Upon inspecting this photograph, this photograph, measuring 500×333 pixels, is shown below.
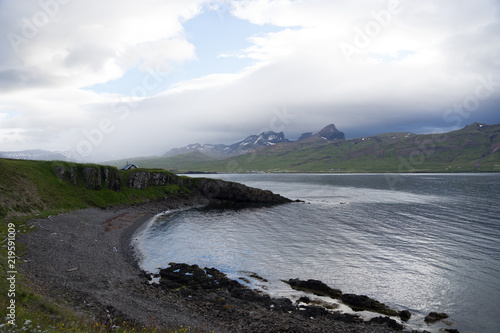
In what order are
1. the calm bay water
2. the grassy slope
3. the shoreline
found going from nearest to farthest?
1. the grassy slope
2. the shoreline
3. the calm bay water

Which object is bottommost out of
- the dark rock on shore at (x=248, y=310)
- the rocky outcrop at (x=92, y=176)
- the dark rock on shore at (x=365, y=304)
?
the dark rock on shore at (x=365, y=304)

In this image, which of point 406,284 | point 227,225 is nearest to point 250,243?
point 227,225

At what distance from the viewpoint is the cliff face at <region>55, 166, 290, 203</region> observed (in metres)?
80.2

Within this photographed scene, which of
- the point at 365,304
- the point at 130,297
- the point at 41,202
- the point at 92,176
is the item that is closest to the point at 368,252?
the point at 365,304

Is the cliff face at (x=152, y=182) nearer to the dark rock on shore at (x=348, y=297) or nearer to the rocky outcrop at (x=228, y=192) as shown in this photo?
the rocky outcrop at (x=228, y=192)

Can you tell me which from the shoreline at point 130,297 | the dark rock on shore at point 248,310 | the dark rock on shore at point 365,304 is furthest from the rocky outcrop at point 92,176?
the dark rock on shore at point 365,304

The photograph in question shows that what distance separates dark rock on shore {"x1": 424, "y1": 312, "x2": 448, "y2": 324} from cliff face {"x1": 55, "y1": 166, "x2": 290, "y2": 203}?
8450 cm

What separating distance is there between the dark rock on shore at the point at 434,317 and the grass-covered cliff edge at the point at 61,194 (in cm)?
3012

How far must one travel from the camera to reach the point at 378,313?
28391 mm

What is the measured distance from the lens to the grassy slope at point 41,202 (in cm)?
1650

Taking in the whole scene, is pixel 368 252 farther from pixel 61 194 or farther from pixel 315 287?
pixel 61 194

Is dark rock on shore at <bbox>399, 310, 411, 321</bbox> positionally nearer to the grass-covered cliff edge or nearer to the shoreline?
the shoreline

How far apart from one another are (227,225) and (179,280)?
37241mm

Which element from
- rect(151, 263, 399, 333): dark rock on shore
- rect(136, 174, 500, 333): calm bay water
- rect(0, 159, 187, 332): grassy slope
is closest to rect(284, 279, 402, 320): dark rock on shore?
rect(151, 263, 399, 333): dark rock on shore
